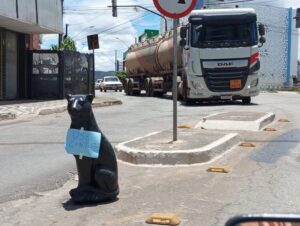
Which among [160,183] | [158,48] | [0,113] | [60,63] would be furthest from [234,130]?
[158,48]

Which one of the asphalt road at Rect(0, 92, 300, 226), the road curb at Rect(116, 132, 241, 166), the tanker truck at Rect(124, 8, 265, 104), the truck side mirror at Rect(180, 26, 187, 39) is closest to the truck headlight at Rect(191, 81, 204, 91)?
the tanker truck at Rect(124, 8, 265, 104)

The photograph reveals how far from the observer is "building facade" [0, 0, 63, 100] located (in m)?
21.7

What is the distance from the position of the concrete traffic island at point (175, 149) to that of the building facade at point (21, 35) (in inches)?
522

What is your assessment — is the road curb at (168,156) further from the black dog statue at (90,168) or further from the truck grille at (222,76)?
the truck grille at (222,76)

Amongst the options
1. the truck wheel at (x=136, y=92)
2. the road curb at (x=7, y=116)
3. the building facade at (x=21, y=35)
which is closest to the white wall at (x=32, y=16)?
the building facade at (x=21, y=35)

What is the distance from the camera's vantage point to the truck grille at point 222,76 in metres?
21.1

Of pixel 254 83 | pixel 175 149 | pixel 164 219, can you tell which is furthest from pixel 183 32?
pixel 164 219

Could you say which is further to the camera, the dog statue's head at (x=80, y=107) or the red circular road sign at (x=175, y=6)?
the red circular road sign at (x=175, y=6)

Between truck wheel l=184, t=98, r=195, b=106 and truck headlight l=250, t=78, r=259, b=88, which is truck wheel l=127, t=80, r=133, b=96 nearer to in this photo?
truck wheel l=184, t=98, r=195, b=106

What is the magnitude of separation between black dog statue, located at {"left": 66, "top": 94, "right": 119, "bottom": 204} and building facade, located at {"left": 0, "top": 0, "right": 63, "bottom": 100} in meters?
15.9

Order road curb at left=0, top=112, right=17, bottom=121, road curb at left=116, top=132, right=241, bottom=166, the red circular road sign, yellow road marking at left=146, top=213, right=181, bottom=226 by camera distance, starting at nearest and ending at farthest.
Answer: yellow road marking at left=146, top=213, right=181, bottom=226, road curb at left=116, top=132, right=241, bottom=166, the red circular road sign, road curb at left=0, top=112, right=17, bottom=121

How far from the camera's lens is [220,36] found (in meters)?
20.9

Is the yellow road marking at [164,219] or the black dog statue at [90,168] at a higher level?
the black dog statue at [90,168]

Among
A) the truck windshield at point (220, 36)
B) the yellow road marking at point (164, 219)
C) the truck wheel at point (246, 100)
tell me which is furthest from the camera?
the truck wheel at point (246, 100)
